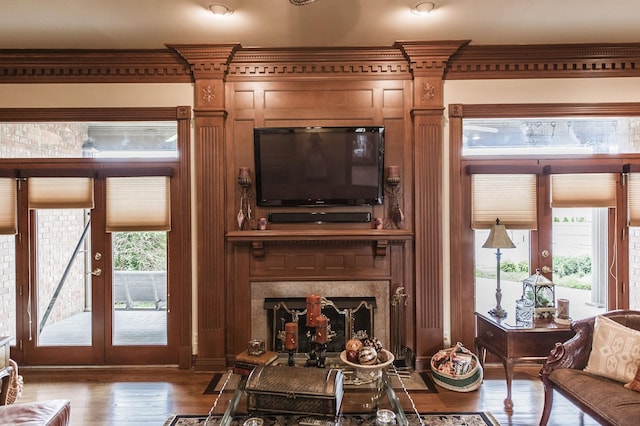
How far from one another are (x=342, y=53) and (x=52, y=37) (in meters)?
2.55

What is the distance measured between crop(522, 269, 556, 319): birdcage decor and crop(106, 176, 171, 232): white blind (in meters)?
3.29

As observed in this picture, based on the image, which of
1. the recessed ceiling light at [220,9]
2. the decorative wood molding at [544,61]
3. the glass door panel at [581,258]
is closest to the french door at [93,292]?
the recessed ceiling light at [220,9]

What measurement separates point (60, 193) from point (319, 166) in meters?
2.47

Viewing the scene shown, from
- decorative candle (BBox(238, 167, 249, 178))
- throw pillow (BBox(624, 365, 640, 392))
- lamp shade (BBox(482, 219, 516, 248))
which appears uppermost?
decorative candle (BBox(238, 167, 249, 178))

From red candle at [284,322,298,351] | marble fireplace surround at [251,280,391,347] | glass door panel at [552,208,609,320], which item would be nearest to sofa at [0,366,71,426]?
red candle at [284,322,298,351]

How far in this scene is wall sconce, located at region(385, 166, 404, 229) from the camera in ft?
11.1

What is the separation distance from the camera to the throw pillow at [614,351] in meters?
2.20

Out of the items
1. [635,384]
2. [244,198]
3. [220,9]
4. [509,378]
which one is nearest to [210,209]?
[244,198]

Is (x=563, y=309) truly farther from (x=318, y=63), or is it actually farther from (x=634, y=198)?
(x=318, y=63)

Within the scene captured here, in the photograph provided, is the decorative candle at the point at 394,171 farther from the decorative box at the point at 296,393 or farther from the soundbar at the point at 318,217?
the decorative box at the point at 296,393

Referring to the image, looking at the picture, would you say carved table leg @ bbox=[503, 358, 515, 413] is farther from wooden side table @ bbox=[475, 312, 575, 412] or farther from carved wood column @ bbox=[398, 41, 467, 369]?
Answer: carved wood column @ bbox=[398, 41, 467, 369]

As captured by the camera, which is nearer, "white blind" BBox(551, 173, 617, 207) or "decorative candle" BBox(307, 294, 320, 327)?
"decorative candle" BBox(307, 294, 320, 327)

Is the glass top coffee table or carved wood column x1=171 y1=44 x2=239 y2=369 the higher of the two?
carved wood column x1=171 y1=44 x2=239 y2=369

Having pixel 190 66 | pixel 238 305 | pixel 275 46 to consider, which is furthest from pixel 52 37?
pixel 238 305
